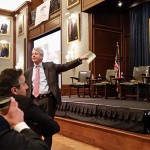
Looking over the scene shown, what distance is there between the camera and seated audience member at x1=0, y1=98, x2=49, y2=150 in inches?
33.1

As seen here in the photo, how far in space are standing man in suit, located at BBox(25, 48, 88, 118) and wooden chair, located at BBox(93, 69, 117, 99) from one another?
3.32m

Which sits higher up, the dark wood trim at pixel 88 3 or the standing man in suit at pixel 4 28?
the standing man in suit at pixel 4 28

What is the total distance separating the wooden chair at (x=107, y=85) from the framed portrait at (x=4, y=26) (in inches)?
298

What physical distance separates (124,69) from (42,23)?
170 inches

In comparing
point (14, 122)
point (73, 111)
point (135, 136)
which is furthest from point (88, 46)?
point (14, 122)

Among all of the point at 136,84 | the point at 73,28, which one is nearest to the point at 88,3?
the point at 73,28

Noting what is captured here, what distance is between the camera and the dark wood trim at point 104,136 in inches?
126

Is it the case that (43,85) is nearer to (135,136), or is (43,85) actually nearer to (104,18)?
(135,136)

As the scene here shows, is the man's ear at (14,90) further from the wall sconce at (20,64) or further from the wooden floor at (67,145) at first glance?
the wall sconce at (20,64)

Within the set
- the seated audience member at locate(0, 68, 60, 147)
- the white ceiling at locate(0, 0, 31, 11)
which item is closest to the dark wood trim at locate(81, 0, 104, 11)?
the seated audience member at locate(0, 68, 60, 147)

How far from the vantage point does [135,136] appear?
3.24 meters

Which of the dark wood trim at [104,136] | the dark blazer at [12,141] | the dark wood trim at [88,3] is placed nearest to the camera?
the dark blazer at [12,141]

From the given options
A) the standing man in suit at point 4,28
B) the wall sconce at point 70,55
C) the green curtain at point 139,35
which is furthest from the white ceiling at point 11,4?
the green curtain at point 139,35

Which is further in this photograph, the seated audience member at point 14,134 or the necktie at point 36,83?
the necktie at point 36,83
